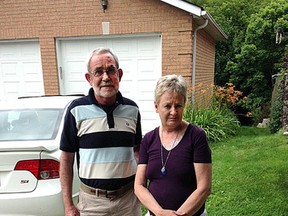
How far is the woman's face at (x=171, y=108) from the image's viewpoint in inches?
67.0


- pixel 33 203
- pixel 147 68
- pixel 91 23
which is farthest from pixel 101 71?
pixel 91 23

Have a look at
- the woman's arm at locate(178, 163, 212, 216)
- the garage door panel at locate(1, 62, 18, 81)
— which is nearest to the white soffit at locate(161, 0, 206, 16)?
the garage door panel at locate(1, 62, 18, 81)

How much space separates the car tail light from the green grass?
1.93 meters

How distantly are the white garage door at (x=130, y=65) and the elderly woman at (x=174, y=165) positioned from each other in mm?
5351

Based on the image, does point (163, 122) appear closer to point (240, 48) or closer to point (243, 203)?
point (243, 203)

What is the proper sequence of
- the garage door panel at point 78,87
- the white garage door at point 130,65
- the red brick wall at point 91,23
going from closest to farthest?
1. the red brick wall at point 91,23
2. the white garage door at point 130,65
3. the garage door panel at point 78,87

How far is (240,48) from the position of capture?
16250 mm

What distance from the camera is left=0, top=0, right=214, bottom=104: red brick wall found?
666 centimetres

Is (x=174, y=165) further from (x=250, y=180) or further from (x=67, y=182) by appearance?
(x=250, y=180)

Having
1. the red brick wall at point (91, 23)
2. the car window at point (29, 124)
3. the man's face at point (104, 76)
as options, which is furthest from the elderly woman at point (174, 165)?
the red brick wall at point (91, 23)

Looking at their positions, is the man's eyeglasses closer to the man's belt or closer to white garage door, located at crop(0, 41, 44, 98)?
the man's belt

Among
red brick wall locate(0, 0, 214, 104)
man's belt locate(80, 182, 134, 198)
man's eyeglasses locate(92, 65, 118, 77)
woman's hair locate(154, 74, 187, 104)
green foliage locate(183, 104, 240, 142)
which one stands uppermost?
red brick wall locate(0, 0, 214, 104)

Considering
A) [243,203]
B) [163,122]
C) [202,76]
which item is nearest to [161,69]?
[202,76]

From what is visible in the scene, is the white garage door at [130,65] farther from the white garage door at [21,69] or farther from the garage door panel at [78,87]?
the white garage door at [21,69]
